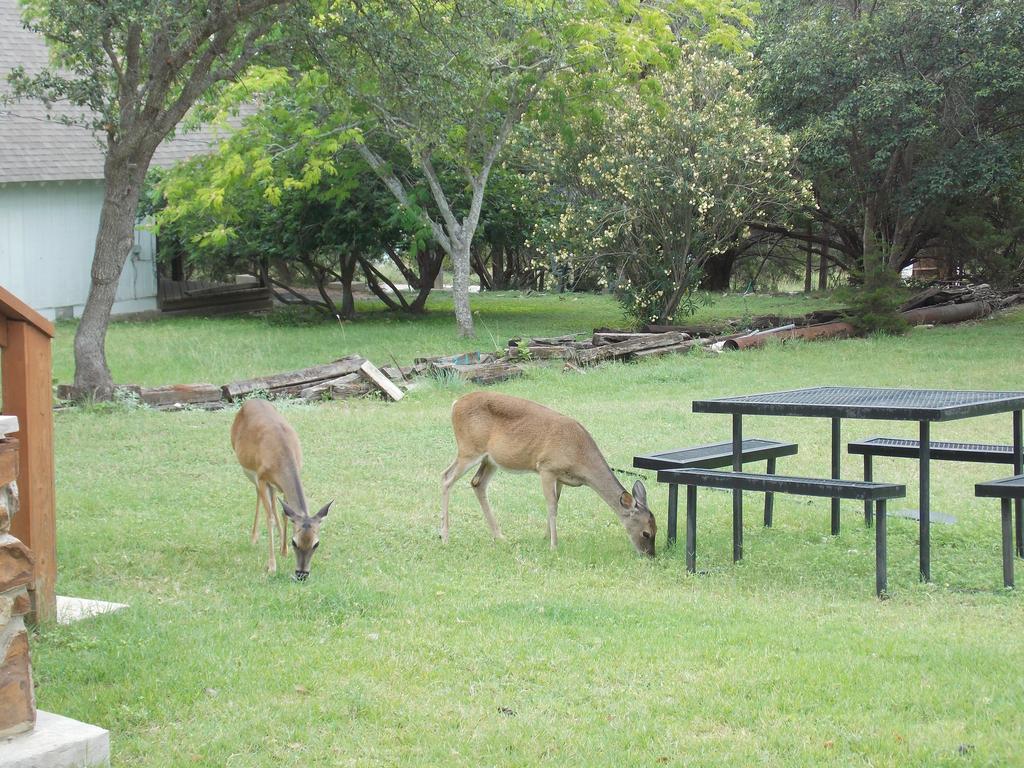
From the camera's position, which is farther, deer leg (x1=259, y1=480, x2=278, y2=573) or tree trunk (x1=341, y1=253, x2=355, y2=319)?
tree trunk (x1=341, y1=253, x2=355, y2=319)

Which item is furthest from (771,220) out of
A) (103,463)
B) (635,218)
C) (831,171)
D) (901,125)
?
(103,463)

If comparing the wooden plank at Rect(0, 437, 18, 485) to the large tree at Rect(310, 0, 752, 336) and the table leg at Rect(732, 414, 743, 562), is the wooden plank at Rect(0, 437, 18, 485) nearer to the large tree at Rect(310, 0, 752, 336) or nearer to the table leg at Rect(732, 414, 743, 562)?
the table leg at Rect(732, 414, 743, 562)

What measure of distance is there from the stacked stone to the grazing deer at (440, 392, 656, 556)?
4431 millimetres

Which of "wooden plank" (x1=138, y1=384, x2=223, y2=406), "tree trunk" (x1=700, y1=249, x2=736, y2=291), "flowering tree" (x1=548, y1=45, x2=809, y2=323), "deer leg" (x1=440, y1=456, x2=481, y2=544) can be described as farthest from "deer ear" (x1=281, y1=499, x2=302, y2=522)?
"tree trunk" (x1=700, y1=249, x2=736, y2=291)

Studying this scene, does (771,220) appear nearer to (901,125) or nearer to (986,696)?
(901,125)

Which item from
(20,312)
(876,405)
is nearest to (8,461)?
(20,312)

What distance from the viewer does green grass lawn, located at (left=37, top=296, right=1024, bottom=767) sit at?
4.53m

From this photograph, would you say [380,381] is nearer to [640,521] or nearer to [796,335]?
[640,521]

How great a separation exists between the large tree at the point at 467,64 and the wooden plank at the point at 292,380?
11.3ft

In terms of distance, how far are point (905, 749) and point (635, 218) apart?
751 inches

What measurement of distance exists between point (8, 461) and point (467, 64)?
1280 centimetres

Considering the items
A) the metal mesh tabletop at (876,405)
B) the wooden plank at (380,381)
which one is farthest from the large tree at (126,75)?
the metal mesh tabletop at (876,405)

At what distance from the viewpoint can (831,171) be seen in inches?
1056

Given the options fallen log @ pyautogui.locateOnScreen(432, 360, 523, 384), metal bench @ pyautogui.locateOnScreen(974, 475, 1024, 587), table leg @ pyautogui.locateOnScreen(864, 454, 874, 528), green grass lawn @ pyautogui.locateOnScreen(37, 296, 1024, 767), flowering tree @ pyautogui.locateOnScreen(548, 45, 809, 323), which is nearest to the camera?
green grass lawn @ pyautogui.locateOnScreen(37, 296, 1024, 767)
